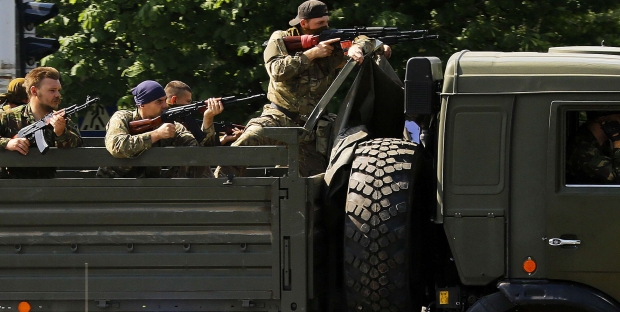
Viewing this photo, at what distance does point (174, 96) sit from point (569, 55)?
3.10 metres

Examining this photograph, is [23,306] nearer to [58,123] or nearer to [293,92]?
[58,123]

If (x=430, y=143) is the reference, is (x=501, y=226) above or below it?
below

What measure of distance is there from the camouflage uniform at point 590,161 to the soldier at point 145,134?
2.19m

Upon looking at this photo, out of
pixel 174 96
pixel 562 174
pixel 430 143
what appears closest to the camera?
pixel 562 174

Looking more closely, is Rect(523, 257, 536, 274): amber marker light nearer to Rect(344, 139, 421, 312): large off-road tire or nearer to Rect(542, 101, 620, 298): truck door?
Rect(542, 101, 620, 298): truck door

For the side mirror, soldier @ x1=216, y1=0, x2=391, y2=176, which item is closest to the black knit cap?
soldier @ x1=216, y1=0, x2=391, y2=176

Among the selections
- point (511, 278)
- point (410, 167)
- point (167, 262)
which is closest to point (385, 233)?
point (410, 167)

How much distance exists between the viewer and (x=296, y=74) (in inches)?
261

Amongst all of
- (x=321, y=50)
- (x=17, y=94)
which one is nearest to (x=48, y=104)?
(x=17, y=94)

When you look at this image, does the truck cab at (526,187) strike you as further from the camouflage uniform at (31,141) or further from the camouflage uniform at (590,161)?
the camouflage uniform at (31,141)

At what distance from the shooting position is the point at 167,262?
5.36 m

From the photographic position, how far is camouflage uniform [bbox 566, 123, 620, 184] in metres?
5.29

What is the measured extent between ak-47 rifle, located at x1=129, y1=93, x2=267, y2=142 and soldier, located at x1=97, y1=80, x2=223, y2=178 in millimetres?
48

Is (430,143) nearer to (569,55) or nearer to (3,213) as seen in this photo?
(569,55)
